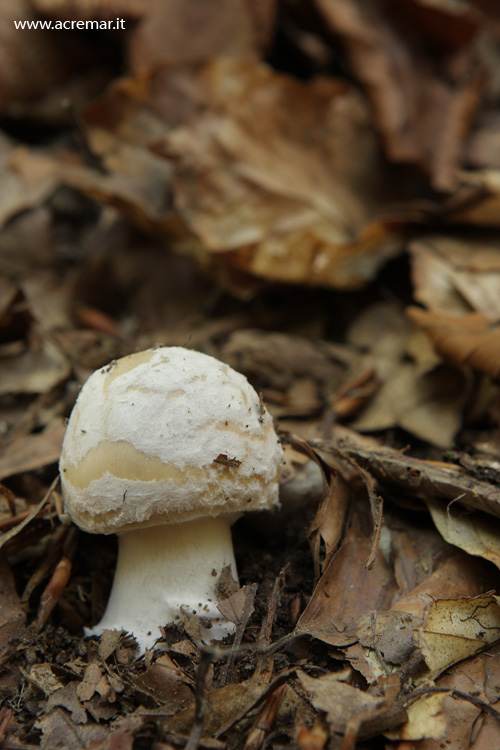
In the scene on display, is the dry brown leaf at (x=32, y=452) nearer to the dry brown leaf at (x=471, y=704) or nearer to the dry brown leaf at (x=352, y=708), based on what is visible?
the dry brown leaf at (x=352, y=708)

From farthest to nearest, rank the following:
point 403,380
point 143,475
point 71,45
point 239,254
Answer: point 71,45 < point 239,254 < point 403,380 < point 143,475

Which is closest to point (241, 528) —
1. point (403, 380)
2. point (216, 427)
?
point (216, 427)

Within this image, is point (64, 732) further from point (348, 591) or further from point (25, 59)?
point (25, 59)

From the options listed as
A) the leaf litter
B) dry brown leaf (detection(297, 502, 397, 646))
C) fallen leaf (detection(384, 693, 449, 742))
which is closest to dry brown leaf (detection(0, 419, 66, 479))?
the leaf litter

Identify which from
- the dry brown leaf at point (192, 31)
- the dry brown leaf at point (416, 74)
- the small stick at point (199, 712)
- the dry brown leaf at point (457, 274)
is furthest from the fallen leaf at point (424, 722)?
the dry brown leaf at point (192, 31)

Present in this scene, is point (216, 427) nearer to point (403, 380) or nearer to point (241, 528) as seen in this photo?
point (241, 528)

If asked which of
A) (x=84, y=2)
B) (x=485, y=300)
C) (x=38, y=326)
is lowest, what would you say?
(x=38, y=326)

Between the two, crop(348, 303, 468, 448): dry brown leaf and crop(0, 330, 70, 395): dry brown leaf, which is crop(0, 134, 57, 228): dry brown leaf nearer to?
crop(0, 330, 70, 395): dry brown leaf
